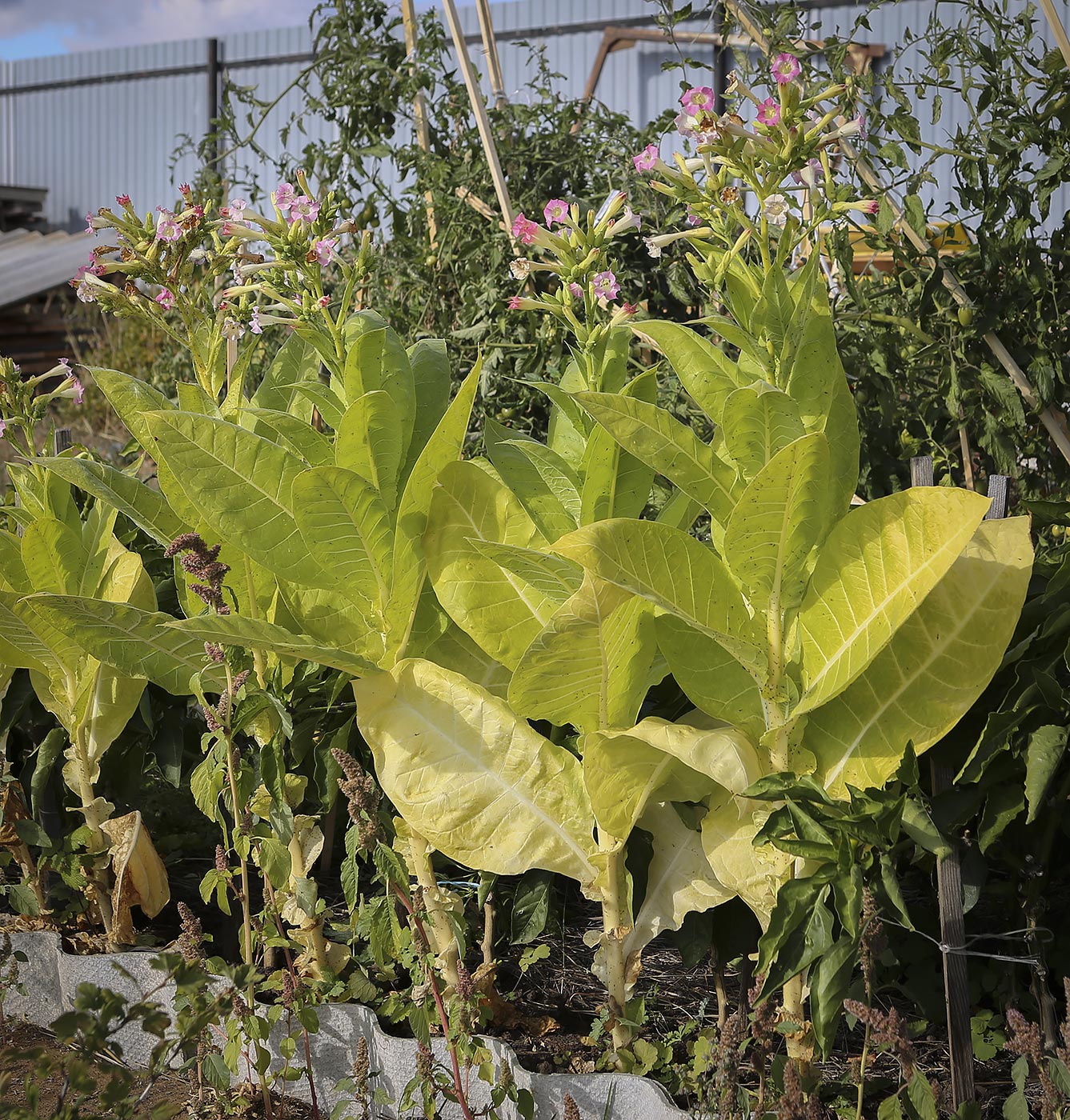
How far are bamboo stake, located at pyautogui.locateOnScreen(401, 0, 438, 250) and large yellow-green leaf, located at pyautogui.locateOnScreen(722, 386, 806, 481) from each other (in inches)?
79.8

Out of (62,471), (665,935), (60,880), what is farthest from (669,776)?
(60,880)

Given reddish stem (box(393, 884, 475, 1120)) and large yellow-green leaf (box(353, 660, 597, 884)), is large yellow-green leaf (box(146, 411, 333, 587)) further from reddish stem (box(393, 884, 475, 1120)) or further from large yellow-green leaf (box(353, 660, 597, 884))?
reddish stem (box(393, 884, 475, 1120))

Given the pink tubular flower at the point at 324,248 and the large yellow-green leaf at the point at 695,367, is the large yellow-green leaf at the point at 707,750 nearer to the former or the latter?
the large yellow-green leaf at the point at 695,367

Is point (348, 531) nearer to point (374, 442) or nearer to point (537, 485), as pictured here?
point (374, 442)

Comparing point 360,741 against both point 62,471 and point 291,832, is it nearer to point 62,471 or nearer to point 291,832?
point 291,832

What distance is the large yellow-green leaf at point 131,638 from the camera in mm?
1376

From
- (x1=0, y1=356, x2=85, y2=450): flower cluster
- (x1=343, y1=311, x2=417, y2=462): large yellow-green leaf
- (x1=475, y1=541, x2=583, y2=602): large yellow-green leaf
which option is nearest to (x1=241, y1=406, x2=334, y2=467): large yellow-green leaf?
(x1=343, y1=311, x2=417, y2=462): large yellow-green leaf

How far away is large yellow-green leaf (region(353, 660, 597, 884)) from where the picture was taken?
134cm

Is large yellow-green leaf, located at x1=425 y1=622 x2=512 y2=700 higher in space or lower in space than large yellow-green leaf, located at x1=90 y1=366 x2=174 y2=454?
lower

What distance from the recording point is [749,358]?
1284 millimetres

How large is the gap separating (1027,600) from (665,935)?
0.78m

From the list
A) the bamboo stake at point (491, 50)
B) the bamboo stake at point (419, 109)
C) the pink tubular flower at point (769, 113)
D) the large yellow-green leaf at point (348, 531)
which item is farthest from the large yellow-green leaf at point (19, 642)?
the bamboo stake at point (419, 109)

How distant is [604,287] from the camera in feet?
4.55

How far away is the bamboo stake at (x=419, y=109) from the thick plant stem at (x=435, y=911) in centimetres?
202
